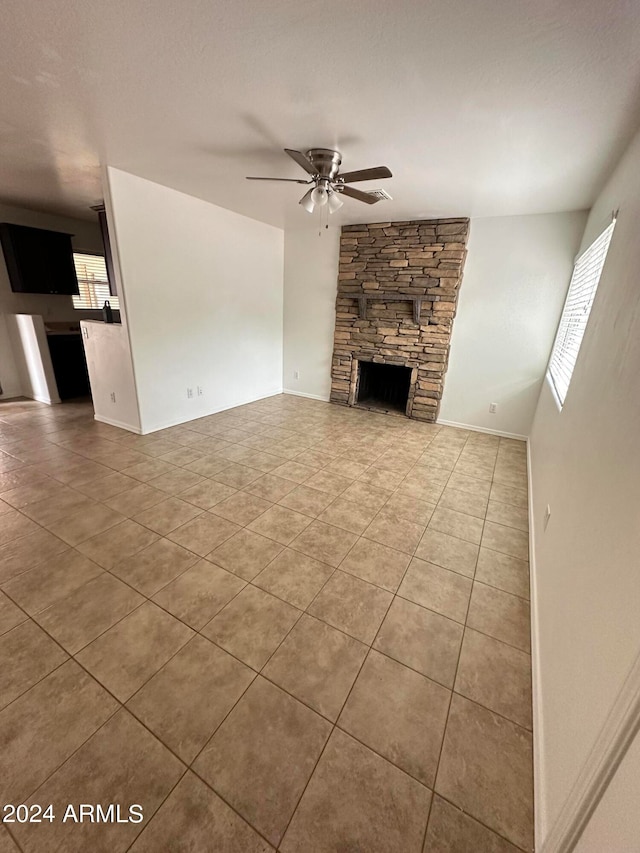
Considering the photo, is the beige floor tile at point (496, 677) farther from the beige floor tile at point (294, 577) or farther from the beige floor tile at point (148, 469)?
the beige floor tile at point (148, 469)

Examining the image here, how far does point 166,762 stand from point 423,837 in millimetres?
828

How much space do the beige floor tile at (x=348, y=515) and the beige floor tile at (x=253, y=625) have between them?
753 millimetres

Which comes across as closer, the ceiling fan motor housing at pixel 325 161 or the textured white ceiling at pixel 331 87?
the textured white ceiling at pixel 331 87

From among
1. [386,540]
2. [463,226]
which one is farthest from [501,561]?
[463,226]

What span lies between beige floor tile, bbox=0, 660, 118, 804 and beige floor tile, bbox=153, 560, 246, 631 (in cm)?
40

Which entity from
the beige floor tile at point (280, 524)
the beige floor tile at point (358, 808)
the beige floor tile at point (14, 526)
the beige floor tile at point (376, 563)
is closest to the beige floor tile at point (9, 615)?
the beige floor tile at point (14, 526)

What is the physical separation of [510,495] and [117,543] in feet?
9.79

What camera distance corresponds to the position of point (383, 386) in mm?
5324

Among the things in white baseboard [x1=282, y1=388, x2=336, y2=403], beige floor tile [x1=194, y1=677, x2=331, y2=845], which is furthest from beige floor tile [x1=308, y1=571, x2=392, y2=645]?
white baseboard [x1=282, y1=388, x2=336, y2=403]

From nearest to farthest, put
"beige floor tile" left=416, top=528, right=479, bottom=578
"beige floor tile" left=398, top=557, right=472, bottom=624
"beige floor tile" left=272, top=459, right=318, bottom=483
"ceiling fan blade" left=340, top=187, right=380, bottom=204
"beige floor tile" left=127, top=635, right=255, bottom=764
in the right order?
"beige floor tile" left=127, top=635, right=255, bottom=764 → "beige floor tile" left=398, top=557, right=472, bottom=624 → "beige floor tile" left=416, top=528, right=479, bottom=578 → "ceiling fan blade" left=340, top=187, right=380, bottom=204 → "beige floor tile" left=272, top=459, right=318, bottom=483

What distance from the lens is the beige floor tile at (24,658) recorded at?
1.31 meters

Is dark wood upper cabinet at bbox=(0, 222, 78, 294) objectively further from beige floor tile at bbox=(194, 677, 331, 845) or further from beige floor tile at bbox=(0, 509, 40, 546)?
beige floor tile at bbox=(194, 677, 331, 845)

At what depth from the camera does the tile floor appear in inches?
40.4

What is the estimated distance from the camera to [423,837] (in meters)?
0.98
